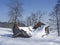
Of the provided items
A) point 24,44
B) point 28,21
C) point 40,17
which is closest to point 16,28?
point 24,44

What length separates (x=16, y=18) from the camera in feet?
143

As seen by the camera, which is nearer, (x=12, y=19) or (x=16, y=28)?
(x=16, y=28)

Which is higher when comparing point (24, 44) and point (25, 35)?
point (24, 44)

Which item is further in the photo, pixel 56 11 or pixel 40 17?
pixel 40 17

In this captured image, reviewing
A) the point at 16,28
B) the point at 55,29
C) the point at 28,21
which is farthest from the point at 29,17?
the point at 16,28

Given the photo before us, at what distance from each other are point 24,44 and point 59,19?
96.1 ft

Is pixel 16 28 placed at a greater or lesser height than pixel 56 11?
lesser

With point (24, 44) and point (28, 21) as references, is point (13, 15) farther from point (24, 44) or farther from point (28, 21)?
point (24, 44)

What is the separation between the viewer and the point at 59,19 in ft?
122

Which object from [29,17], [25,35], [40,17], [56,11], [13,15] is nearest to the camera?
[25,35]

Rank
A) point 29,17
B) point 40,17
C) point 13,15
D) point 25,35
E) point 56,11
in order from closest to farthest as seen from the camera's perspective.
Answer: point 25,35 → point 56,11 → point 13,15 → point 40,17 → point 29,17

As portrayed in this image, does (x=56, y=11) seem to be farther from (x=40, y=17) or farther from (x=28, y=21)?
(x=28, y=21)

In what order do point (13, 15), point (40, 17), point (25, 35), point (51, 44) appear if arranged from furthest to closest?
point (40, 17)
point (13, 15)
point (25, 35)
point (51, 44)

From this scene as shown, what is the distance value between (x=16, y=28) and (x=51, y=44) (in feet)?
64.2
